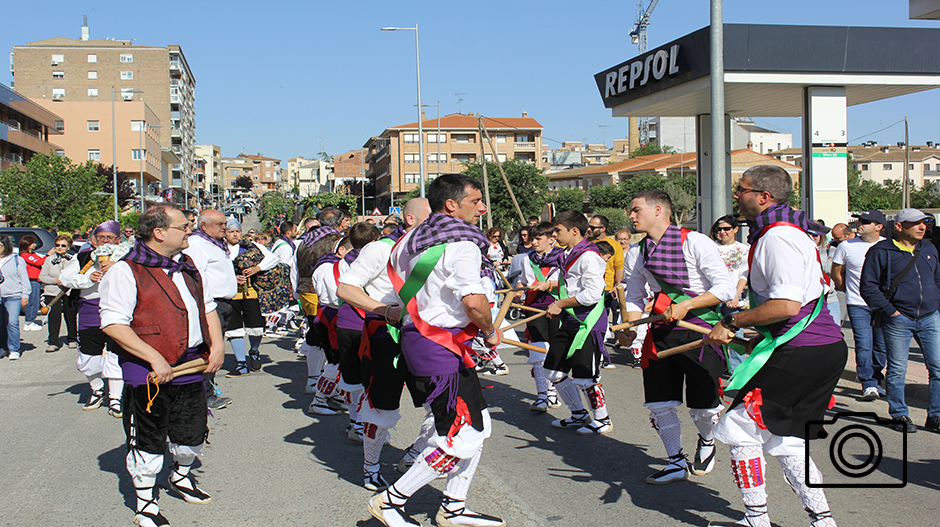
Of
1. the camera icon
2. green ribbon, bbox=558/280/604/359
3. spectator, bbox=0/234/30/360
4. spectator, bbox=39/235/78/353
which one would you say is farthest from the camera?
spectator, bbox=39/235/78/353

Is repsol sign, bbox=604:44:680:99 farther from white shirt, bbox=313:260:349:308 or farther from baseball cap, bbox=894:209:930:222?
white shirt, bbox=313:260:349:308

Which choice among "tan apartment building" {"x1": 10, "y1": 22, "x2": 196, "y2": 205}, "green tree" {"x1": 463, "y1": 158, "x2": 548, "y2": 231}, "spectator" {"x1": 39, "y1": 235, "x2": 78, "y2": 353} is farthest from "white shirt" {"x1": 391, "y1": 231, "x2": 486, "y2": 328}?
"tan apartment building" {"x1": 10, "y1": 22, "x2": 196, "y2": 205}

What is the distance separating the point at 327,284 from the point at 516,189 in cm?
5502

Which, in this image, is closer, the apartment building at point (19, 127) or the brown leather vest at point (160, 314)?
the brown leather vest at point (160, 314)

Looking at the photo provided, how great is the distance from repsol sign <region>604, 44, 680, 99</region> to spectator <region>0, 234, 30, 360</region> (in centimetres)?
1235

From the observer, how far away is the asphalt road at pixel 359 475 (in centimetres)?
432

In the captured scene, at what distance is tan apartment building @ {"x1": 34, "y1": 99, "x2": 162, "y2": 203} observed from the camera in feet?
229

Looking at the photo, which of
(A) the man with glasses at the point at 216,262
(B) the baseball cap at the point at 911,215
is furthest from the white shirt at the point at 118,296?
(B) the baseball cap at the point at 911,215

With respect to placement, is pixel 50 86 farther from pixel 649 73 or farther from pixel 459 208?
pixel 459 208

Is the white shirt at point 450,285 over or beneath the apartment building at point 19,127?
beneath

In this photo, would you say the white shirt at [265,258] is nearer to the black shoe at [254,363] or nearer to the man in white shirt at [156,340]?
the black shoe at [254,363]

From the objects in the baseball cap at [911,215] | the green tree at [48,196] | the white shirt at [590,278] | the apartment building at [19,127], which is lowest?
the white shirt at [590,278]

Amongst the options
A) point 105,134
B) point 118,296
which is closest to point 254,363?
point 118,296

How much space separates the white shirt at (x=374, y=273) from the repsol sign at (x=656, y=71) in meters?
11.3
